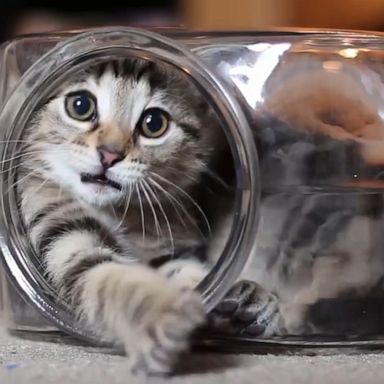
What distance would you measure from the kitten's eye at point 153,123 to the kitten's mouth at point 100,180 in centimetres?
5

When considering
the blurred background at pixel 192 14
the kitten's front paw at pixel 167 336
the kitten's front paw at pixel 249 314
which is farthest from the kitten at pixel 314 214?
the blurred background at pixel 192 14

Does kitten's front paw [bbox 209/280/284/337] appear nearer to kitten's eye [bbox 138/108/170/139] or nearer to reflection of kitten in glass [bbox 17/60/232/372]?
reflection of kitten in glass [bbox 17/60/232/372]

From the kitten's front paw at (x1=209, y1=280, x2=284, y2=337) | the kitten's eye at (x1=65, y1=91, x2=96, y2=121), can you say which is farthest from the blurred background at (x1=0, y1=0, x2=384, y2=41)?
the kitten's front paw at (x1=209, y1=280, x2=284, y2=337)

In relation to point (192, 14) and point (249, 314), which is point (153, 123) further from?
point (192, 14)

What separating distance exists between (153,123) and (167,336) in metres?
0.25

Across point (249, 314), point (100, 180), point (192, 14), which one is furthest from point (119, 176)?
point (192, 14)

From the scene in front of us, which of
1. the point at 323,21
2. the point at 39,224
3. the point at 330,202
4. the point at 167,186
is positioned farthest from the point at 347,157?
the point at 323,21

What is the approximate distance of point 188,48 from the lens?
0.82 m

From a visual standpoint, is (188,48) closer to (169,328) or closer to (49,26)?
(169,328)

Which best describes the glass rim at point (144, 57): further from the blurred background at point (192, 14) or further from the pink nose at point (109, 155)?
the blurred background at point (192, 14)

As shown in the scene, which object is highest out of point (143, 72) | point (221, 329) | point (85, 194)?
point (143, 72)

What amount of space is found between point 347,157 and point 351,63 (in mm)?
87

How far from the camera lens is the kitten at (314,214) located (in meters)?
0.80

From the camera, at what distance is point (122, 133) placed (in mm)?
821
